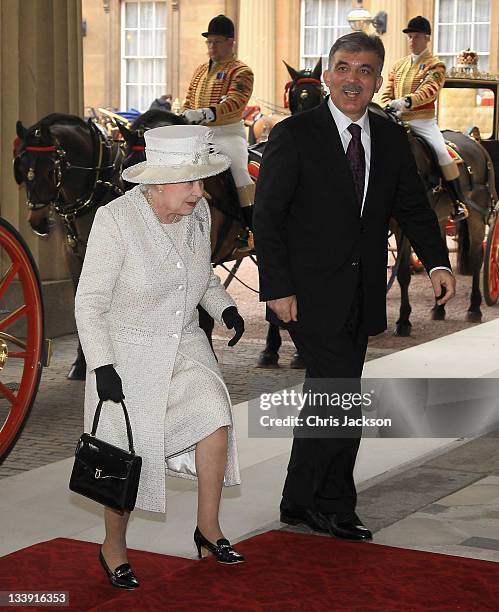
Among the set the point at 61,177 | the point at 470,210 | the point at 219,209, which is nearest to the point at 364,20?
the point at 470,210

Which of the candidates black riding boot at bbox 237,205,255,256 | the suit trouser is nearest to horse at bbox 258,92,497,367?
black riding boot at bbox 237,205,255,256

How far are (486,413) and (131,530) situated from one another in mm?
3014

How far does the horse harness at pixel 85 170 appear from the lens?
7859 millimetres

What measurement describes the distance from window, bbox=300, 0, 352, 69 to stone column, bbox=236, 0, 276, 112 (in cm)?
80

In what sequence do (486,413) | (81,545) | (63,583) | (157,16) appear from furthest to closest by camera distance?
(157,16), (486,413), (81,545), (63,583)

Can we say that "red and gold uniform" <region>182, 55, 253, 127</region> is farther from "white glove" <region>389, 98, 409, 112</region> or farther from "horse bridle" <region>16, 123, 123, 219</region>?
"white glove" <region>389, 98, 409, 112</region>

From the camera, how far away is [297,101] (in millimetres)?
9359

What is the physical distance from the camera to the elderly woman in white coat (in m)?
4.18

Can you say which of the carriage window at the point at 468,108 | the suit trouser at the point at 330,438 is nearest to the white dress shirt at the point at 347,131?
the suit trouser at the point at 330,438

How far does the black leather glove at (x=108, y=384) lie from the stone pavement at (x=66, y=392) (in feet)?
6.76

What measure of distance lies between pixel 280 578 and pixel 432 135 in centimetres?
723

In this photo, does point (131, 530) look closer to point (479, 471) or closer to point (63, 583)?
point (63, 583)

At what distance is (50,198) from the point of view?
7.88 m

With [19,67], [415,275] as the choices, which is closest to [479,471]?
[19,67]
